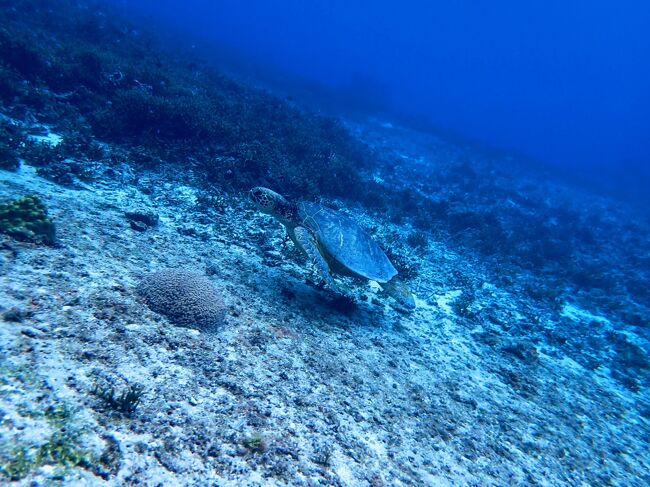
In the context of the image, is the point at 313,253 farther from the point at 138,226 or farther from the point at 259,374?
the point at 138,226

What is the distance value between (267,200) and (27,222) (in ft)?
12.0

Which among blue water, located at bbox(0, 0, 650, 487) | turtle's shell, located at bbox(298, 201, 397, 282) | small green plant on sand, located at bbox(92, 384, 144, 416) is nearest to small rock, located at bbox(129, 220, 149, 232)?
blue water, located at bbox(0, 0, 650, 487)

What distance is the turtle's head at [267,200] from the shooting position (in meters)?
6.23

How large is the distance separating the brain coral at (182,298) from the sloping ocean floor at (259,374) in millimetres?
154

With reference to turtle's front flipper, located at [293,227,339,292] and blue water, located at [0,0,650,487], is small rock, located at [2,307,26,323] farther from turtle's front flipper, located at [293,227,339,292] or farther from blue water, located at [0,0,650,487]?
turtle's front flipper, located at [293,227,339,292]

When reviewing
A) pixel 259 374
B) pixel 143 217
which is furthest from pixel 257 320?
pixel 143 217

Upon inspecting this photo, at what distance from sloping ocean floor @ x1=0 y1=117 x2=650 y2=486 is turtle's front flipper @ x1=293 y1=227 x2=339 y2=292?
1.00 m

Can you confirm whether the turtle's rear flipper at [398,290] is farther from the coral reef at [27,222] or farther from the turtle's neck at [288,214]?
the coral reef at [27,222]

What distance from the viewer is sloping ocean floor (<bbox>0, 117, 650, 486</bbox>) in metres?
3.04

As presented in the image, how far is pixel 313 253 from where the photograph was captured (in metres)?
5.82

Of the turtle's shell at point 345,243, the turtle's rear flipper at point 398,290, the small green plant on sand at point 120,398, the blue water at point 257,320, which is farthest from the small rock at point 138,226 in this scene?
the turtle's rear flipper at point 398,290

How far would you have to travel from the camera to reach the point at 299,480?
3.30 meters

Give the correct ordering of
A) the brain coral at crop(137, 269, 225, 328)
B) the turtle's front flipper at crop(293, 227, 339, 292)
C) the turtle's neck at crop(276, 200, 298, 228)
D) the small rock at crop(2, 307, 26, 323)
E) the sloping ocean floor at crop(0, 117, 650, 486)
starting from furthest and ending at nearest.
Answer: the turtle's neck at crop(276, 200, 298, 228), the turtle's front flipper at crop(293, 227, 339, 292), the brain coral at crop(137, 269, 225, 328), the small rock at crop(2, 307, 26, 323), the sloping ocean floor at crop(0, 117, 650, 486)

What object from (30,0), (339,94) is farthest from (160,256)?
(339,94)
